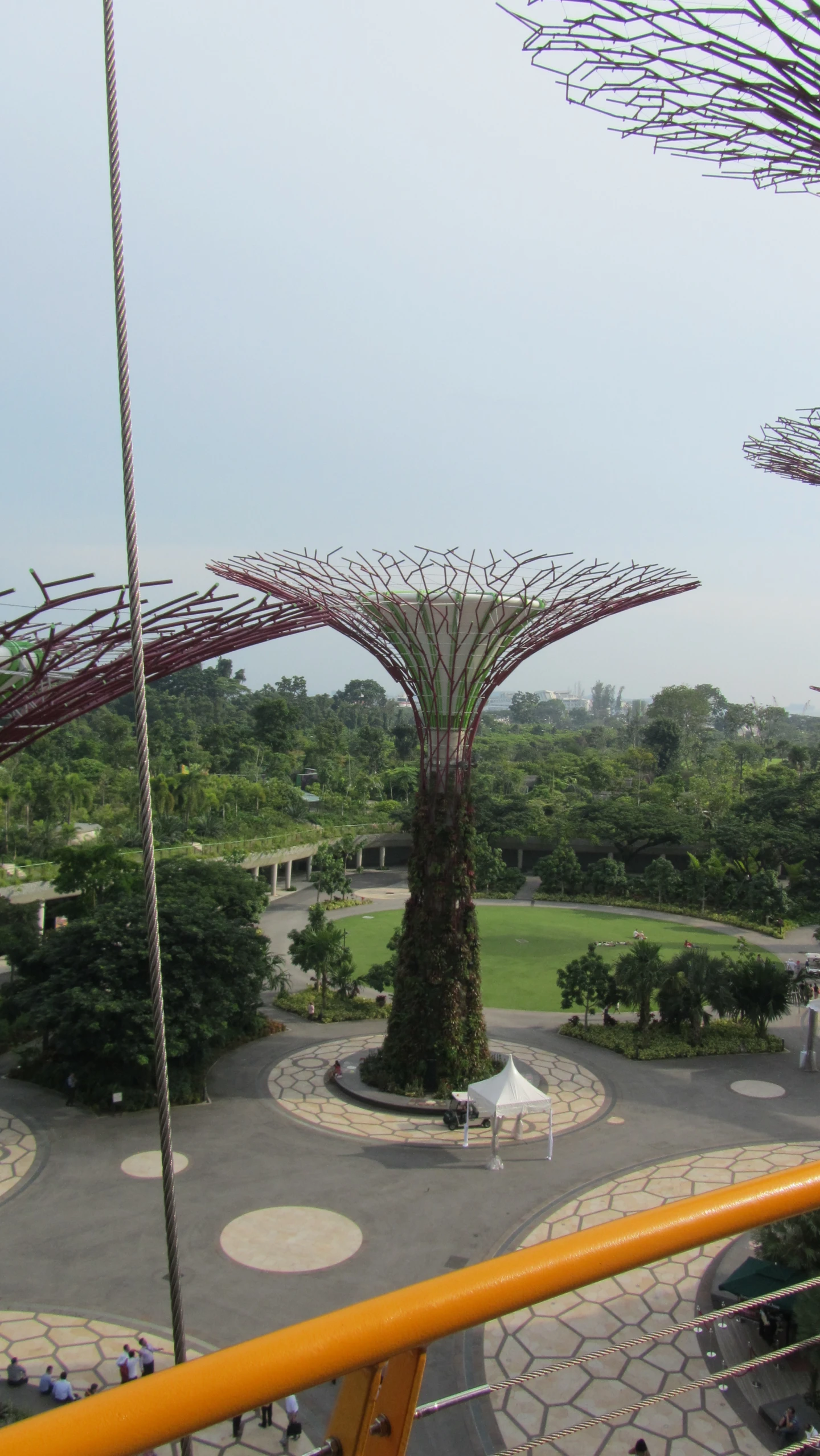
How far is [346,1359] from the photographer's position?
47.7 inches

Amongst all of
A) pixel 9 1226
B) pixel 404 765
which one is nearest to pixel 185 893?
pixel 9 1226

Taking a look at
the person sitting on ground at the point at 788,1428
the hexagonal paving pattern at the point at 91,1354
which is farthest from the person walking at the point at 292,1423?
the person sitting on ground at the point at 788,1428

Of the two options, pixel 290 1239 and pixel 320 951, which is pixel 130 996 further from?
pixel 320 951

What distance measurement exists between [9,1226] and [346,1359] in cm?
1374

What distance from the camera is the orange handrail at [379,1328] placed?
3.51 feet

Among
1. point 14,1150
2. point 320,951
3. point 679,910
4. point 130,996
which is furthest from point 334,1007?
point 679,910

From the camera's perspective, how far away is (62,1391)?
917 cm

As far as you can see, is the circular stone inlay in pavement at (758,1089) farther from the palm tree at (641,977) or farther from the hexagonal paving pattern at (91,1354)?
the hexagonal paving pattern at (91,1354)

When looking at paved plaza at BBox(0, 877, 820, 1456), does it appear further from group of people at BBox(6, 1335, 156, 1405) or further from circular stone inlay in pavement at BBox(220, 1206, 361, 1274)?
group of people at BBox(6, 1335, 156, 1405)

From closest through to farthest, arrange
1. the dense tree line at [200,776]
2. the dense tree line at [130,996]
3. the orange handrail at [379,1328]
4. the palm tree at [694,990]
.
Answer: the orange handrail at [379,1328]
the dense tree line at [130,996]
the palm tree at [694,990]
the dense tree line at [200,776]

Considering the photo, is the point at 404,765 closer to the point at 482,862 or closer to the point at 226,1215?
the point at 482,862

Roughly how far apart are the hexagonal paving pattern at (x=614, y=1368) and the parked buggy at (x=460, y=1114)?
314 cm

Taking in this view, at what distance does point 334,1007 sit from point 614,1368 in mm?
13426

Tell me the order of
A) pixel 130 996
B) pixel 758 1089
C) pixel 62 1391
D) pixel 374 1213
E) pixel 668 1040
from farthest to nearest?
pixel 668 1040 < pixel 758 1089 < pixel 130 996 < pixel 374 1213 < pixel 62 1391
